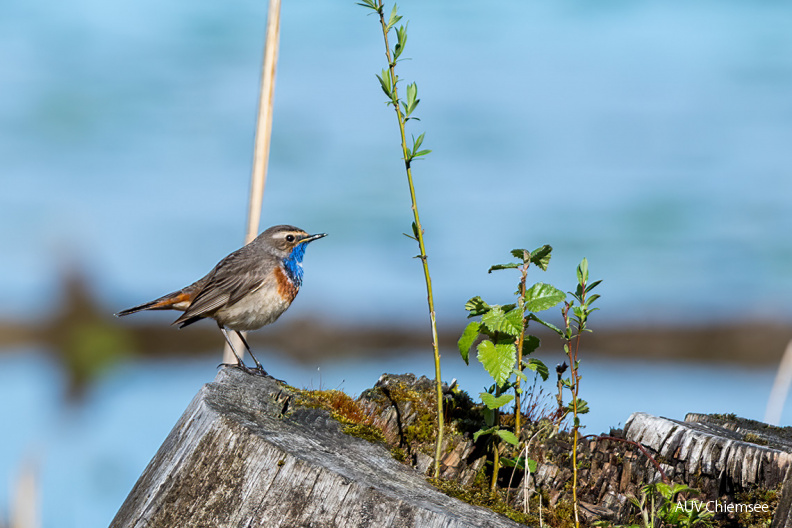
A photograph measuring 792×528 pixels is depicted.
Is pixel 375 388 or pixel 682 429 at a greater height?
pixel 682 429

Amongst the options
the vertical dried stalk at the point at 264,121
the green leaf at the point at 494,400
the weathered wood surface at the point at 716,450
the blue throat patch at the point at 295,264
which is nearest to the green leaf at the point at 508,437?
the green leaf at the point at 494,400

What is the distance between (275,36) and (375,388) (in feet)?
6.59

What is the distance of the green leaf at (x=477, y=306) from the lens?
307 cm

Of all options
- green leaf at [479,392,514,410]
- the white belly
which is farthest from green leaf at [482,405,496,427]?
the white belly

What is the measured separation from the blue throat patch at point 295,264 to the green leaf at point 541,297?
2962 mm

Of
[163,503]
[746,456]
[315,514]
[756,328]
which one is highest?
[756,328]

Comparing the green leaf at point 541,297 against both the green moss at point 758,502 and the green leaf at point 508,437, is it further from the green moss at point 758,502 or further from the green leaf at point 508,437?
the green moss at point 758,502

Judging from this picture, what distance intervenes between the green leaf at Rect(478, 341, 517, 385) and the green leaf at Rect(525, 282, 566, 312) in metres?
0.19

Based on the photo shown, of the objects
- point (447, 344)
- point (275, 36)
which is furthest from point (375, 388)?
point (447, 344)

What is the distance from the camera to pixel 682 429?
351 cm

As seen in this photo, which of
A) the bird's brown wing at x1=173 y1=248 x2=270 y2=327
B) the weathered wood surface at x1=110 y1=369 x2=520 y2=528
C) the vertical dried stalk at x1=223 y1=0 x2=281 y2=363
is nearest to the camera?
the weathered wood surface at x1=110 y1=369 x2=520 y2=528

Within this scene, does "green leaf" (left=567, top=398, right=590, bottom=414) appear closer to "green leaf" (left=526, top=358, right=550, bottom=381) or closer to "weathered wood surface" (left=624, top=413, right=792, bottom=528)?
"green leaf" (left=526, top=358, right=550, bottom=381)

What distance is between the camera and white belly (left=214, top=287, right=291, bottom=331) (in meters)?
5.46

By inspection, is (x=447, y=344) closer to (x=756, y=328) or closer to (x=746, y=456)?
(x=756, y=328)
